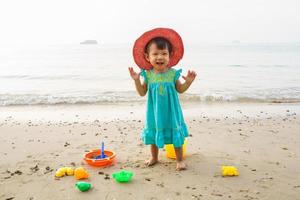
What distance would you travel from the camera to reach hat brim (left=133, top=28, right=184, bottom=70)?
4133mm

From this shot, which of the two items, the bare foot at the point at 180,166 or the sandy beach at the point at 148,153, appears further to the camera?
the bare foot at the point at 180,166

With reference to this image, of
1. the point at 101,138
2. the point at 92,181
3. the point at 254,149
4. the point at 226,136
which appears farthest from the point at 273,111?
the point at 92,181

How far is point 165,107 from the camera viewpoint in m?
4.20

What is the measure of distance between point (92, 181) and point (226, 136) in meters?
2.93

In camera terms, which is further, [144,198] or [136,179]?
[136,179]

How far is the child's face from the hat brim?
13 cm

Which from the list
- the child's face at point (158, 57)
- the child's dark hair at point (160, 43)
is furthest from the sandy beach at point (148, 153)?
the child's dark hair at point (160, 43)

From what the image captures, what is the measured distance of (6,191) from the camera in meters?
3.64

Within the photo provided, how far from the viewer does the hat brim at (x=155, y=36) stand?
4133 mm

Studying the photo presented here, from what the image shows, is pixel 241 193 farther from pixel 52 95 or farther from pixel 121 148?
pixel 52 95

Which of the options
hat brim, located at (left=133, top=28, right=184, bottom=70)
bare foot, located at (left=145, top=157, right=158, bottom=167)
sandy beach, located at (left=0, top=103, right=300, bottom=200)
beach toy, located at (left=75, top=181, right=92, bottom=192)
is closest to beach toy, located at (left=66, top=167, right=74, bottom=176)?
sandy beach, located at (left=0, top=103, right=300, bottom=200)

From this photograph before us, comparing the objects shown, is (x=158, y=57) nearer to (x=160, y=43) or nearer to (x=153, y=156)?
(x=160, y=43)

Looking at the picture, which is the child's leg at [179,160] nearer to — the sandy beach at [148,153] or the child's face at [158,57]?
the sandy beach at [148,153]

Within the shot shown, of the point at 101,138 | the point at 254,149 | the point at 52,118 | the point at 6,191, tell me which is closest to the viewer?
the point at 6,191
